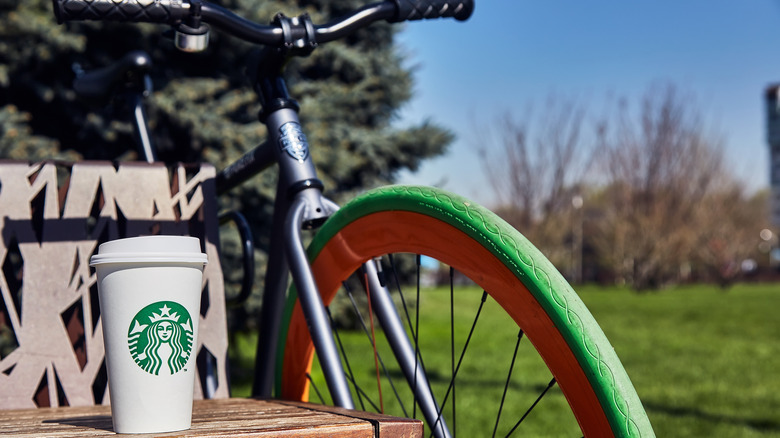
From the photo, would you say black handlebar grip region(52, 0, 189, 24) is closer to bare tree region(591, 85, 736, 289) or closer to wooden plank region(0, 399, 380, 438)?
wooden plank region(0, 399, 380, 438)

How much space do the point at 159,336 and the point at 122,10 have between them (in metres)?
0.71

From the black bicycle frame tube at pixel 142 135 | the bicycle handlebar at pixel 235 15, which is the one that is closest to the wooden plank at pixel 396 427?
the bicycle handlebar at pixel 235 15

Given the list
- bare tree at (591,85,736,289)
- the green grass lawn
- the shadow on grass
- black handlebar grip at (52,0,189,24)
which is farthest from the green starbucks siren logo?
bare tree at (591,85,736,289)

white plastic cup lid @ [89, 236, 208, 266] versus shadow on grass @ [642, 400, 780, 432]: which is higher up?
white plastic cup lid @ [89, 236, 208, 266]

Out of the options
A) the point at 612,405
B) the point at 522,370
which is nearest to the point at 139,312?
the point at 612,405

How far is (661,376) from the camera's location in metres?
5.76

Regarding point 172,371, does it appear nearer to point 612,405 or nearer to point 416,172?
point 612,405

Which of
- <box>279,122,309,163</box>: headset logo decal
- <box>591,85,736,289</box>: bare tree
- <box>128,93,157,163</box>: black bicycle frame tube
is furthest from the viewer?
<box>591,85,736,289</box>: bare tree

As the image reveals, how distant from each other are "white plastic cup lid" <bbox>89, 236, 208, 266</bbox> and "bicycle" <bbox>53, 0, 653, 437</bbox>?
1.40 feet

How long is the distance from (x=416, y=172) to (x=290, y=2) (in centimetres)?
201

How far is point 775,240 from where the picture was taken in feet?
191

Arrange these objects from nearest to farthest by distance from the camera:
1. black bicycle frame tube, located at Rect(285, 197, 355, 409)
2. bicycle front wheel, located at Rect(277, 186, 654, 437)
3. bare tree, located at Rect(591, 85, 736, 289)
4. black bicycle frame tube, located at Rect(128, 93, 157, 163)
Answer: bicycle front wheel, located at Rect(277, 186, 654, 437) < black bicycle frame tube, located at Rect(285, 197, 355, 409) < black bicycle frame tube, located at Rect(128, 93, 157, 163) < bare tree, located at Rect(591, 85, 736, 289)

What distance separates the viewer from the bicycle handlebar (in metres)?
1.43

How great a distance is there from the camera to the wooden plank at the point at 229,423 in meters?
1.01
